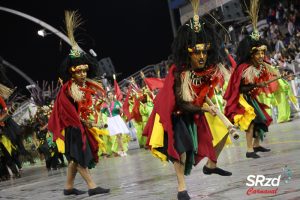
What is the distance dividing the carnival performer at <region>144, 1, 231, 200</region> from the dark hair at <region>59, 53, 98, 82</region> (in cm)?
214

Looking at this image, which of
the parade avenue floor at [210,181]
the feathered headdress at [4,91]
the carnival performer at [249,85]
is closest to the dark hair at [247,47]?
the carnival performer at [249,85]

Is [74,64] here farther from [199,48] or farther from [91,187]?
[199,48]

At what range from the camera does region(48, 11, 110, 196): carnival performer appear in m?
8.81

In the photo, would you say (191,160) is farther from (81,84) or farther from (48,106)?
(48,106)

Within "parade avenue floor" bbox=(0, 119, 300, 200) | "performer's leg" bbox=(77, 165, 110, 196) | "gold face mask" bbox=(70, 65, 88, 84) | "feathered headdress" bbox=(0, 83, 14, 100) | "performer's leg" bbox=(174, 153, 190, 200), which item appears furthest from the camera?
"feathered headdress" bbox=(0, 83, 14, 100)

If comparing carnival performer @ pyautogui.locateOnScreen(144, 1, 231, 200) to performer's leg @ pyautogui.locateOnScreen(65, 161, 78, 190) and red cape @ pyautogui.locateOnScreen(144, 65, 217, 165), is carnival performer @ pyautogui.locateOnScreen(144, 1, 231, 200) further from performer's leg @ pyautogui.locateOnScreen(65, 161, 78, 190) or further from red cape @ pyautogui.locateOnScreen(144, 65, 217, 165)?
performer's leg @ pyautogui.locateOnScreen(65, 161, 78, 190)

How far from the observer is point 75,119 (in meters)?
8.85

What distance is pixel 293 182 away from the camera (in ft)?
21.0

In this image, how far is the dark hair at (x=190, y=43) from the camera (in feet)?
23.1

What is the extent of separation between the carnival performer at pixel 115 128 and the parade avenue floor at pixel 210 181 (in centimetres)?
489

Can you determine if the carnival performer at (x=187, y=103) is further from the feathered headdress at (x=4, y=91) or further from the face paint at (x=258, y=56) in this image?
the feathered headdress at (x=4, y=91)

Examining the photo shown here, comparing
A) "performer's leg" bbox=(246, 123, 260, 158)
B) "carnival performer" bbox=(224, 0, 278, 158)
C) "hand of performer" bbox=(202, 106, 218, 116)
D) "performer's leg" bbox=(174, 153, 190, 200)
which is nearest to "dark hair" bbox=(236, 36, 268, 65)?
"carnival performer" bbox=(224, 0, 278, 158)

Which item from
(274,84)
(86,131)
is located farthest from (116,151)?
(86,131)

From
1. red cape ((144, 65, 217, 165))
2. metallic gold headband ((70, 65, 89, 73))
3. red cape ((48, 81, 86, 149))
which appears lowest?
red cape ((144, 65, 217, 165))
